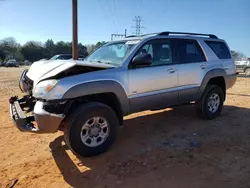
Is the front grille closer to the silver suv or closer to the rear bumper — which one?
the silver suv

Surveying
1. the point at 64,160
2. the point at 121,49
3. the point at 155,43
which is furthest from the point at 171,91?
the point at 64,160

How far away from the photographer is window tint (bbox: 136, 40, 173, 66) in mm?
4698

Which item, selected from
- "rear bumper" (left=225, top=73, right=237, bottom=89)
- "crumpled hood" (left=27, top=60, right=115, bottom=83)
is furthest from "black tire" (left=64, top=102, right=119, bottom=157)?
"rear bumper" (left=225, top=73, right=237, bottom=89)

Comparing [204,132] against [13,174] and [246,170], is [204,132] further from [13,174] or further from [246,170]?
[13,174]

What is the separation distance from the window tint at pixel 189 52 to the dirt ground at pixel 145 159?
1.48 m

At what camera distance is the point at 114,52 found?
487cm

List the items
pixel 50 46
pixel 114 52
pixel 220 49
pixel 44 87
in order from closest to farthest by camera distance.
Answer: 1. pixel 44 87
2. pixel 114 52
3. pixel 220 49
4. pixel 50 46

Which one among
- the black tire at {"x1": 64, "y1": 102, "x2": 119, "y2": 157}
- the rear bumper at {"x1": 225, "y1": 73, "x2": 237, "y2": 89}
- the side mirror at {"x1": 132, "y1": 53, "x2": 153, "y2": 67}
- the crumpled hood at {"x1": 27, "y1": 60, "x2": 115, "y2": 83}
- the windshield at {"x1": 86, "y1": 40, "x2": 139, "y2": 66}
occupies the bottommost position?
the black tire at {"x1": 64, "y1": 102, "x2": 119, "y2": 157}

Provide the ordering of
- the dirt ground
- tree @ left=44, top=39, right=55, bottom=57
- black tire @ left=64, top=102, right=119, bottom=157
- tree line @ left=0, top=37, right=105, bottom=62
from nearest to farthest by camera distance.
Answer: the dirt ground → black tire @ left=64, top=102, right=119, bottom=157 → tree line @ left=0, top=37, right=105, bottom=62 → tree @ left=44, top=39, right=55, bottom=57

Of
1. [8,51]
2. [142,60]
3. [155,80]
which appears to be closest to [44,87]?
[142,60]

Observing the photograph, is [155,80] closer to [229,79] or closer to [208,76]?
[208,76]

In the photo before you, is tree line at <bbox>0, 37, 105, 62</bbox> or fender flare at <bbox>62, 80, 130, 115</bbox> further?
tree line at <bbox>0, 37, 105, 62</bbox>

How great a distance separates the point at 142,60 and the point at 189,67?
4.97 feet

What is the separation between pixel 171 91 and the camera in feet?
16.3
